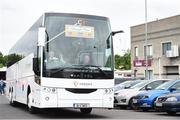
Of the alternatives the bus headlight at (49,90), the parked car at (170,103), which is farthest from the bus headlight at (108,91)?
the parked car at (170,103)

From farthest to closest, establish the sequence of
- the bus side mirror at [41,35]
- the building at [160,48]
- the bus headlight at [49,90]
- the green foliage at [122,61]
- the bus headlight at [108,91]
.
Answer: the green foliage at [122,61]
the building at [160,48]
the bus headlight at [108,91]
the bus headlight at [49,90]
the bus side mirror at [41,35]

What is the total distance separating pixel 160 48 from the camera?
2057 inches

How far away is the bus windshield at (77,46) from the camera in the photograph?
14.9m

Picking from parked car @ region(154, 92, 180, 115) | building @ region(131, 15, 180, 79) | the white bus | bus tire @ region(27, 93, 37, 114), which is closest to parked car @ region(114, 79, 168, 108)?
parked car @ region(154, 92, 180, 115)

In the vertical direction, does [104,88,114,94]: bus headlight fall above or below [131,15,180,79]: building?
below

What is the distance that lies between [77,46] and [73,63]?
25.6 inches

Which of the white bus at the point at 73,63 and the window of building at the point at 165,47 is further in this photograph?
the window of building at the point at 165,47

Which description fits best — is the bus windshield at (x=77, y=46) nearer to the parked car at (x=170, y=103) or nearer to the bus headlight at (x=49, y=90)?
the bus headlight at (x=49, y=90)

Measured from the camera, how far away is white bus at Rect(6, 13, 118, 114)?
14.8 meters

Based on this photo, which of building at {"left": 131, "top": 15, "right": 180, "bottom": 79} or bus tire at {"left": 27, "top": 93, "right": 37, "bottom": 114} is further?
building at {"left": 131, "top": 15, "right": 180, "bottom": 79}

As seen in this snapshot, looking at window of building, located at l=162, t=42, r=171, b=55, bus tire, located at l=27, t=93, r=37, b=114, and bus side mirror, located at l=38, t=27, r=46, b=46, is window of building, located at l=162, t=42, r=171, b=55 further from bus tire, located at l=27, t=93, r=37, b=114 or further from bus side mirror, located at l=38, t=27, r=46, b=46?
bus side mirror, located at l=38, t=27, r=46, b=46

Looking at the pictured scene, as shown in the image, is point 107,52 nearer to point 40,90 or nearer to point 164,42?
point 40,90

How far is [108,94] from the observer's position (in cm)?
1545

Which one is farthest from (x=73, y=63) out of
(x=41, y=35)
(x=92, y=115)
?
(x=92, y=115)
